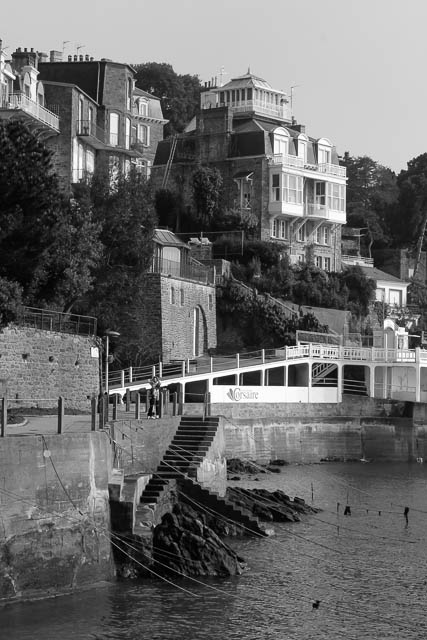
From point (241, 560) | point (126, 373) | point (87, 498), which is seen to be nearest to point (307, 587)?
point (241, 560)

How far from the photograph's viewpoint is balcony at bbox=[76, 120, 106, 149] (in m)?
60.3

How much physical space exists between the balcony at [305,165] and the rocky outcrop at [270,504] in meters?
36.7

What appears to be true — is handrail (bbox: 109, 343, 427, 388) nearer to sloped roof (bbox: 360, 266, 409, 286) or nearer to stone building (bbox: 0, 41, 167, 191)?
stone building (bbox: 0, 41, 167, 191)

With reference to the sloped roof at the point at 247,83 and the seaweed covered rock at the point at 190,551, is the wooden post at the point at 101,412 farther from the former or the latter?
the sloped roof at the point at 247,83

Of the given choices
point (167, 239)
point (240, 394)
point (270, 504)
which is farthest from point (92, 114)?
point (270, 504)

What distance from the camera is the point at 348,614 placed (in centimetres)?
2709

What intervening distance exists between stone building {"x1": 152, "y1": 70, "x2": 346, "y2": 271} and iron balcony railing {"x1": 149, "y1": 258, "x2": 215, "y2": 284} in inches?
348

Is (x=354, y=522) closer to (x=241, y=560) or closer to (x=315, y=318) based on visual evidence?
(x=241, y=560)

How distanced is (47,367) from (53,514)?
13166 millimetres

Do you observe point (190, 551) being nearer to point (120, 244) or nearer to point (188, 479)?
point (188, 479)

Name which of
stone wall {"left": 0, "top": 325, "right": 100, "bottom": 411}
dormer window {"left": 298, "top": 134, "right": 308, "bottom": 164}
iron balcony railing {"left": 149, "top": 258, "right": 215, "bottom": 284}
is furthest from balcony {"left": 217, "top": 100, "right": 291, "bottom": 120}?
stone wall {"left": 0, "top": 325, "right": 100, "bottom": 411}

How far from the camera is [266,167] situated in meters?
74.0

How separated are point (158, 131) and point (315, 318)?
30765mm

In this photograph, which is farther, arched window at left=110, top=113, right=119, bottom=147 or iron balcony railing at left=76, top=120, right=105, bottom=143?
arched window at left=110, top=113, right=119, bottom=147
